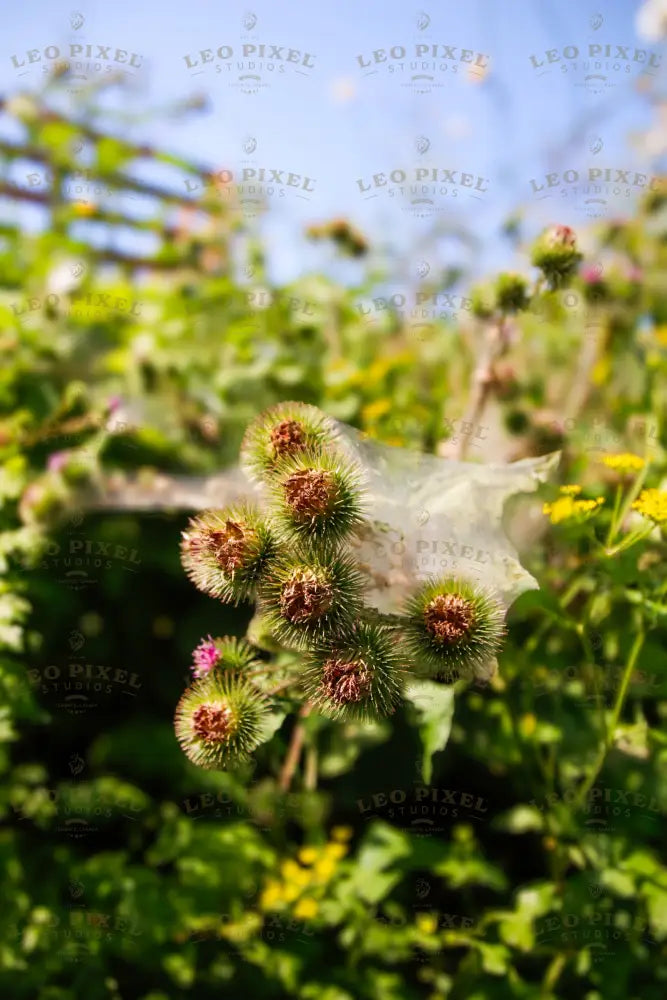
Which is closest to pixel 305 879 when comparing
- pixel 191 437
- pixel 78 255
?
pixel 191 437

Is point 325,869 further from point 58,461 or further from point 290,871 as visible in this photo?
point 58,461

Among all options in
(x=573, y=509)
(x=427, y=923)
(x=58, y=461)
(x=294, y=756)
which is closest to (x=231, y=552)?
(x=573, y=509)

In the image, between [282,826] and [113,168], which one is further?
[113,168]

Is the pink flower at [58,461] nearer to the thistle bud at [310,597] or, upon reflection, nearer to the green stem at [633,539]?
the thistle bud at [310,597]

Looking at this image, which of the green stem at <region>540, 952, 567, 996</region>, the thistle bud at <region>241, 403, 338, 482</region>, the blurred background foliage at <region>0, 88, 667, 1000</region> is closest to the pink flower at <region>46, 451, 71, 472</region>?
the blurred background foliage at <region>0, 88, 667, 1000</region>

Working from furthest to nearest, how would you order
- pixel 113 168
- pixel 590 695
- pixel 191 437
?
pixel 113 168
pixel 191 437
pixel 590 695

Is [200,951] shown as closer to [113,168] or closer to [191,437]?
[191,437]

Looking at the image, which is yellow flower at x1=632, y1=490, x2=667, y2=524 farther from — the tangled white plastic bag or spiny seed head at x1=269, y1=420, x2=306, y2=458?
spiny seed head at x1=269, y1=420, x2=306, y2=458
